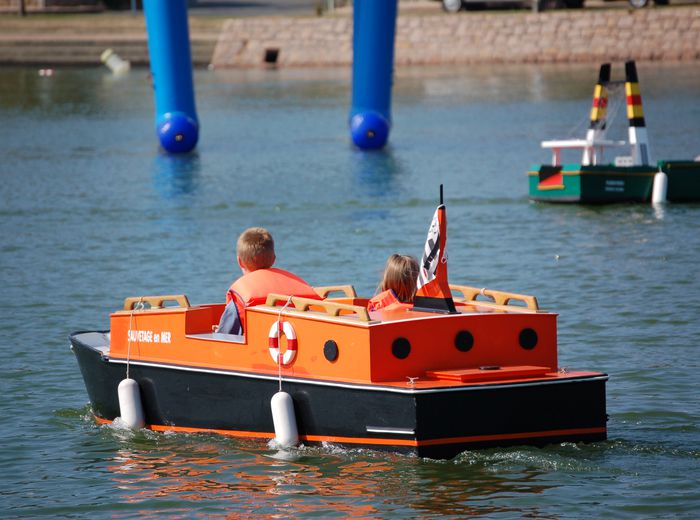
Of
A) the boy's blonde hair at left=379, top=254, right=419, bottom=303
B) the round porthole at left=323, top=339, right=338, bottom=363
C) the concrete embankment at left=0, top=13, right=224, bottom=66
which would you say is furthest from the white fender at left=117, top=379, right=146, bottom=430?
the concrete embankment at left=0, top=13, right=224, bottom=66

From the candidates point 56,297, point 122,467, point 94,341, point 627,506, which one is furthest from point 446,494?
point 56,297

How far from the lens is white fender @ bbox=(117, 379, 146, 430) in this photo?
10.9m

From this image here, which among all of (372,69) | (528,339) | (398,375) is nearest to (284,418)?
(398,375)

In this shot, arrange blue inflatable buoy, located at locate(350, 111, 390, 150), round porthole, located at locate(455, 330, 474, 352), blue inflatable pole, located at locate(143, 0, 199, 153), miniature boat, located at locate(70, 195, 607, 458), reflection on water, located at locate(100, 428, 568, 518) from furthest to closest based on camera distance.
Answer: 1. blue inflatable buoy, located at locate(350, 111, 390, 150)
2. blue inflatable pole, located at locate(143, 0, 199, 153)
3. round porthole, located at locate(455, 330, 474, 352)
4. miniature boat, located at locate(70, 195, 607, 458)
5. reflection on water, located at locate(100, 428, 568, 518)

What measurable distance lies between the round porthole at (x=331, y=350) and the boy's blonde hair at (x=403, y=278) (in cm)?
75

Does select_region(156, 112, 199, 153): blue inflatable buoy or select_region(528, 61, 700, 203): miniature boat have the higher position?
select_region(156, 112, 199, 153): blue inflatable buoy

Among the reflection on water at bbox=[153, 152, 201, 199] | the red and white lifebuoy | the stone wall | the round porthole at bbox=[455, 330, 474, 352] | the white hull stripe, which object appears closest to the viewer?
the white hull stripe

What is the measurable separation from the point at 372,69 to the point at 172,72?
13.5 ft

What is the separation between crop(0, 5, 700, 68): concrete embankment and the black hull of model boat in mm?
43413

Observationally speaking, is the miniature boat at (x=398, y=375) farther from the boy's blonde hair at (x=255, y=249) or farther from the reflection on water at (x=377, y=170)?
the reflection on water at (x=377, y=170)

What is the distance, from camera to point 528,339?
393 inches

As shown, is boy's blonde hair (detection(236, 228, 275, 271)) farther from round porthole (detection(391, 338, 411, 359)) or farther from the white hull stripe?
round porthole (detection(391, 338, 411, 359))

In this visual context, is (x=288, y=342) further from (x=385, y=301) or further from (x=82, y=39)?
(x=82, y=39)

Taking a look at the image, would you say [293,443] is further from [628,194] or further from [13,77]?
[13,77]
